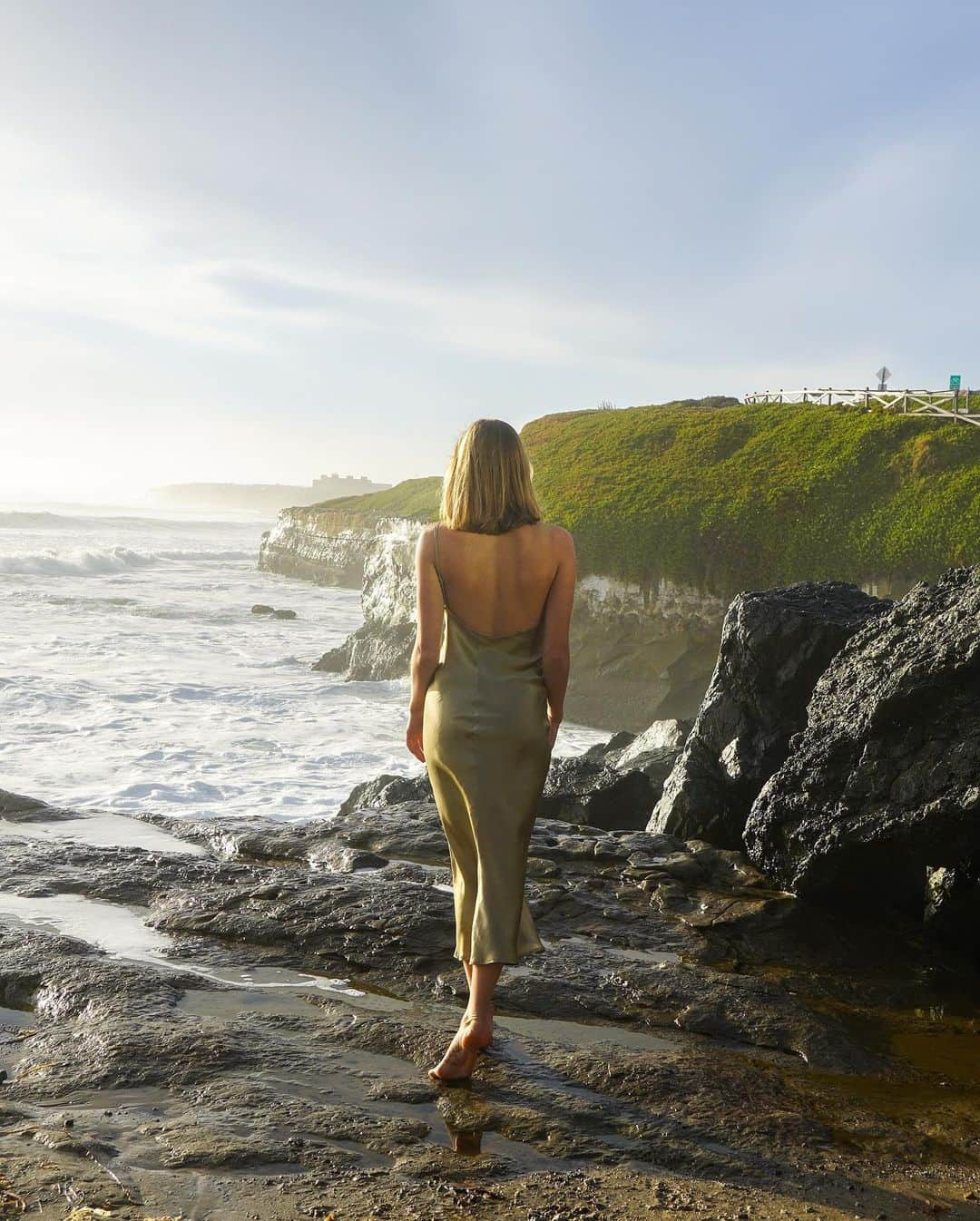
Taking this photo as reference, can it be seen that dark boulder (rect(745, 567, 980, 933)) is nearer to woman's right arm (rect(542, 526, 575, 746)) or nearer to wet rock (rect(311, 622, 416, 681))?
woman's right arm (rect(542, 526, 575, 746))

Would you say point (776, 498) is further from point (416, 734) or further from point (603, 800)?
point (416, 734)

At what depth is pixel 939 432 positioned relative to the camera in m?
32.5

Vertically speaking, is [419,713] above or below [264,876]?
above

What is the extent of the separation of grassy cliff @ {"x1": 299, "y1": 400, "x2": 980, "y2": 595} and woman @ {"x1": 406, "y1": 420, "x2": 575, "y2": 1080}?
22.6m

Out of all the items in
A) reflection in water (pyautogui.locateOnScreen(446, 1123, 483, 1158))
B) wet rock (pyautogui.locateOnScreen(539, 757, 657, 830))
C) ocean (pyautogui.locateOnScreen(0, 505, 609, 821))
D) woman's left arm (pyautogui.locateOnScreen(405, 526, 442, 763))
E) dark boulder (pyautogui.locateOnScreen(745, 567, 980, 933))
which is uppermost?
woman's left arm (pyautogui.locateOnScreen(405, 526, 442, 763))

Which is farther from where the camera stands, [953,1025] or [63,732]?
[63,732]

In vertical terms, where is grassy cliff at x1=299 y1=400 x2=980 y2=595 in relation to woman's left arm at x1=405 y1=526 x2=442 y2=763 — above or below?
above

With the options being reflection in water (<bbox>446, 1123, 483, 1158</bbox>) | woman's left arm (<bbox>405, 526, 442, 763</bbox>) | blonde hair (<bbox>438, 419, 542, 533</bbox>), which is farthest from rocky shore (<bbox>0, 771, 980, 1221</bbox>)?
blonde hair (<bbox>438, 419, 542, 533</bbox>)

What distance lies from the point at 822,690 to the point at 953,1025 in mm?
2461

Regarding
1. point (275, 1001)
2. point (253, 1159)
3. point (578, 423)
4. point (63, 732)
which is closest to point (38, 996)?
point (275, 1001)

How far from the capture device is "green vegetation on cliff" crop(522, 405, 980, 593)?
2717 centimetres

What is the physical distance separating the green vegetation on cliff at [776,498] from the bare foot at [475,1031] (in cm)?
2298

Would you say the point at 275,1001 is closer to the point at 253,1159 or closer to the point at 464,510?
the point at 253,1159

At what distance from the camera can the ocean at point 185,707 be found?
13117 millimetres
